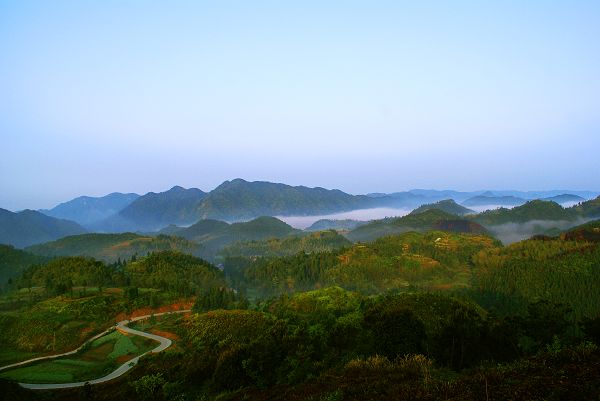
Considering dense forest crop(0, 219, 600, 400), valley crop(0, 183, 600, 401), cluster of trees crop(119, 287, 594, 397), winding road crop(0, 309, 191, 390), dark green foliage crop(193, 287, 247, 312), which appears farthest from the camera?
dark green foliage crop(193, 287, 247, 312)

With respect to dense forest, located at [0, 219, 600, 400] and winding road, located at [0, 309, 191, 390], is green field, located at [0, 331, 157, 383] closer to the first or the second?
winding road, located at [0, 309, 191, 390]

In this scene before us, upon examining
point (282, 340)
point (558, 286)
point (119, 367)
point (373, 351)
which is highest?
point (373, 351)

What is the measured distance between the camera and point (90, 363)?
328 ft

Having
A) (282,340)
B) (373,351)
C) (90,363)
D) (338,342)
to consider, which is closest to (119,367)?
(90,363)

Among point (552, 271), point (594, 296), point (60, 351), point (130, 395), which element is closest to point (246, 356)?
point (130, 395)

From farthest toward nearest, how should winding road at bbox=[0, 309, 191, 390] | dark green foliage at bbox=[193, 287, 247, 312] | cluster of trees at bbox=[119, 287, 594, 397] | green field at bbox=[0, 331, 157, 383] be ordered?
dark green foliage at bbox=[193, 287, 247, 312]
green field at bbox=[0, 331, 157, 383]
winding road at bbox=[0, 309, 191, 390]
cluster of trees at bbox=[119, 287, 594, 397]

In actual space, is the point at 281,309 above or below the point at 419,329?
below

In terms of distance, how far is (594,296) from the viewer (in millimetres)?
160875

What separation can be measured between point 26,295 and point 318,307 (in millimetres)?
131985

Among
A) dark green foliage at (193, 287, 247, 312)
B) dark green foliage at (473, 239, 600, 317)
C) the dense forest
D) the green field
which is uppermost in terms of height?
the dense forest

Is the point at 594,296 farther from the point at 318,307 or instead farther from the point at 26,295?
the point at 26,295

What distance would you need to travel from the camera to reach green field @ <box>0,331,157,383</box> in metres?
88.9

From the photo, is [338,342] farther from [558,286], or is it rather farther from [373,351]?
[558,286]

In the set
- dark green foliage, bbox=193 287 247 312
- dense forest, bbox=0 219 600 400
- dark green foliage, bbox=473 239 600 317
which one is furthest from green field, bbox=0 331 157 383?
dark green foliage, bbox=473 239 600 317
